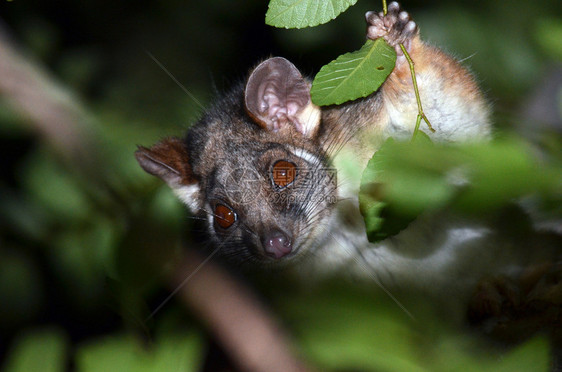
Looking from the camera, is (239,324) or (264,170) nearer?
(239,324)

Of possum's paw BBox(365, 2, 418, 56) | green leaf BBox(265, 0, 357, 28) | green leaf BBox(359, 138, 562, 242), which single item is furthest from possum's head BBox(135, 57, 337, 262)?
green leaf BBox(359, 138, 562, 242)

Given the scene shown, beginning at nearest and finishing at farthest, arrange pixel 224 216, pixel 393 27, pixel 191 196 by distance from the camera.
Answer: pixel 393 27
pixel 224 216
pixel 191 196

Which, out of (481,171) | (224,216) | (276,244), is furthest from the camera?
(224,216)

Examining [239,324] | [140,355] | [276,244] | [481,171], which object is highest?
[481,171]

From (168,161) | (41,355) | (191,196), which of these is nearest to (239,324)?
(41,355)

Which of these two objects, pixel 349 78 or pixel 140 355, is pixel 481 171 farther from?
pixel 140 355

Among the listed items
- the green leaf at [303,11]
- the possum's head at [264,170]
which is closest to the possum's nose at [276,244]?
the possum's head at [264,170]

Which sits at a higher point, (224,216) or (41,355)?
(41,355)
